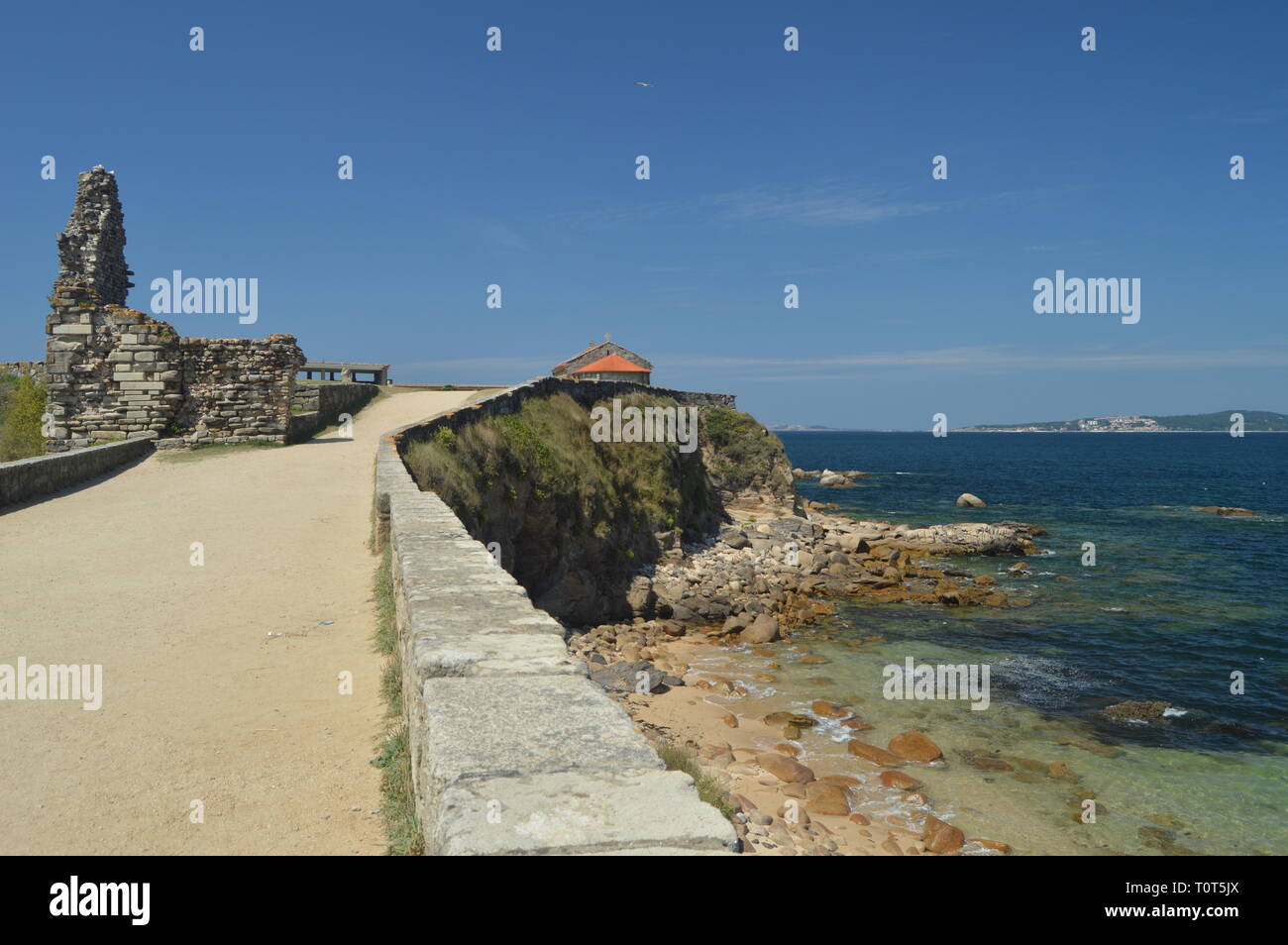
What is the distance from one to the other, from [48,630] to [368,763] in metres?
3.80

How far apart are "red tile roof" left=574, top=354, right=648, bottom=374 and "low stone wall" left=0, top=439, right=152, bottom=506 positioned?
109ft

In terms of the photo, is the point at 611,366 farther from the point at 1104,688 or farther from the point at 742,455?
the point at 1104,688

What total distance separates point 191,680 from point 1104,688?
1853 cm

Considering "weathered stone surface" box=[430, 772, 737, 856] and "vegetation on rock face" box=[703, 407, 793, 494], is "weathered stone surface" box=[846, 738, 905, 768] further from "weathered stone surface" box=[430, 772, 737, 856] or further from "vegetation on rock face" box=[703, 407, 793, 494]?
"vegetation on rock face" box=[703, 407, 793, 494]

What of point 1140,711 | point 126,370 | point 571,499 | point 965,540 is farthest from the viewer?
point 965,540

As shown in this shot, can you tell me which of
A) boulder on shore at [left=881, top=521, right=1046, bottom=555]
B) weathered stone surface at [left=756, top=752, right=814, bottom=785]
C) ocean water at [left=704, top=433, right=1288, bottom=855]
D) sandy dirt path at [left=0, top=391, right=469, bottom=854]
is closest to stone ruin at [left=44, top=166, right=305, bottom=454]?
sandy dirt path at [left=0, top=391, right=469, bottom=854]

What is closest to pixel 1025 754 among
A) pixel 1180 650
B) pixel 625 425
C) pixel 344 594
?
pixel 1180 650

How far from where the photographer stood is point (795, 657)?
19.7 metres

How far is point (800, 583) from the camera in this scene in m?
27.5

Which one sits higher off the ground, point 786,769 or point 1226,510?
point 1226,510

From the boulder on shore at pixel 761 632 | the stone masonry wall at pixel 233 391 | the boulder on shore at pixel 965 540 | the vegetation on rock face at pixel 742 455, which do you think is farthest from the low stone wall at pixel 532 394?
the boulder on shore at pixel 965 540

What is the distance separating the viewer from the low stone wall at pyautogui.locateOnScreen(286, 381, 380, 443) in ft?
64.7

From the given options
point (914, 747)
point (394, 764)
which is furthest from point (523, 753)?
point (914, 747)

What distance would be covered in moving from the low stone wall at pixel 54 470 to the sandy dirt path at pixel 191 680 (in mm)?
509
